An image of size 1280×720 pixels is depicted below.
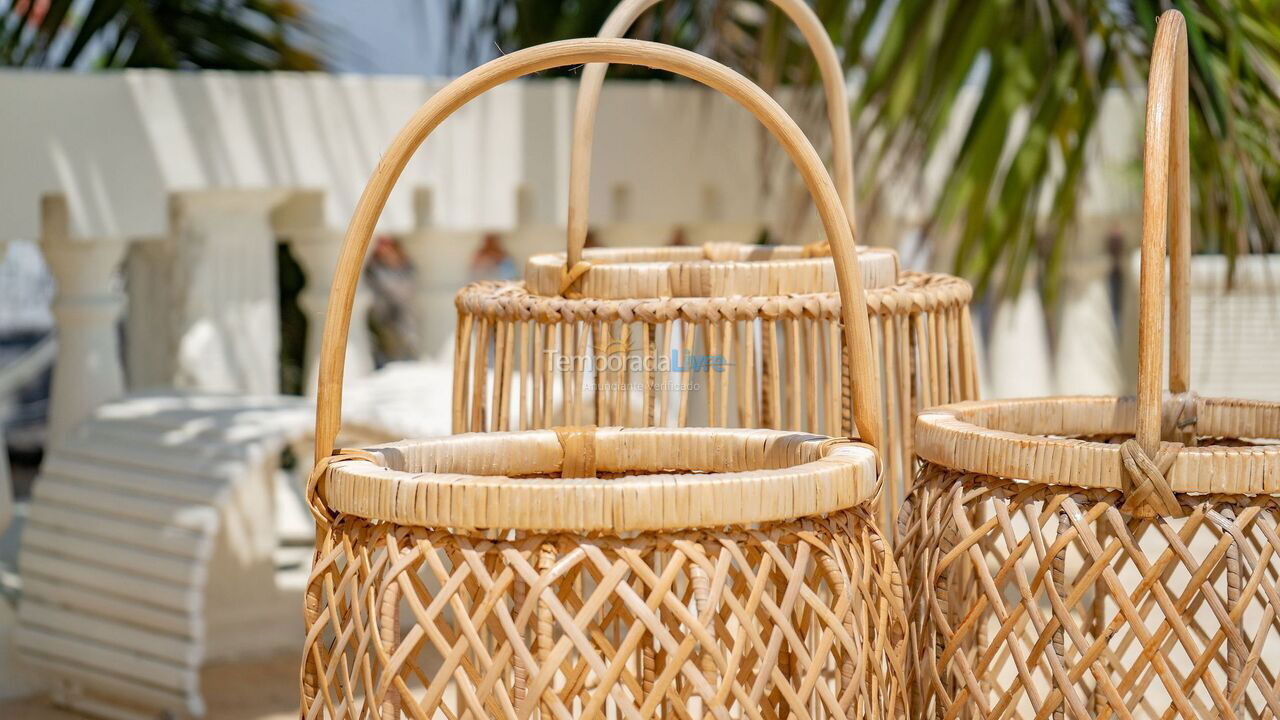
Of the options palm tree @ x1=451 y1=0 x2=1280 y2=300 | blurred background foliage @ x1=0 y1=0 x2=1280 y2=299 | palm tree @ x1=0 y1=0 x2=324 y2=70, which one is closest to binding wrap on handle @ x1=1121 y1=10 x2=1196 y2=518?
blurred background foliage @ x1=0 y1=0 x2=1280 y2=299

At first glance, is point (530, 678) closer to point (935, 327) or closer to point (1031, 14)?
point (935, 327)

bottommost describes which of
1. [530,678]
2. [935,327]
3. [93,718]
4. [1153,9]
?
[93,718]

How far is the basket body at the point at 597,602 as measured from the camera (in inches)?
21.0

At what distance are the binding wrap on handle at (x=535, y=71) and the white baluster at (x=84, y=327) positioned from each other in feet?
4.36

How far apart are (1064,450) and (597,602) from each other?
0.74 ft

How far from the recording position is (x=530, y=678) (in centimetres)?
53

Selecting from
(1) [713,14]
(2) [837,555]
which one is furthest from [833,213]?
(1) [713,14]

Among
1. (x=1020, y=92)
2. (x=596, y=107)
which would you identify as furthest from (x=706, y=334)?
(x=1020, y=92)

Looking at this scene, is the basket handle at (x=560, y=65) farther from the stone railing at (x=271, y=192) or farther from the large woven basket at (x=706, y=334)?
the stone railing at (x=271, y=192)

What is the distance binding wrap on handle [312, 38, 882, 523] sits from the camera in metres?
0.63

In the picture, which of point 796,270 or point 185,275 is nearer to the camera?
point 796,270

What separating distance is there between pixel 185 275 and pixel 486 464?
1373mm

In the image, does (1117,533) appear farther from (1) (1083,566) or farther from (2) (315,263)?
(2) (315,263)

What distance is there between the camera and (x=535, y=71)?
619 millimetres
